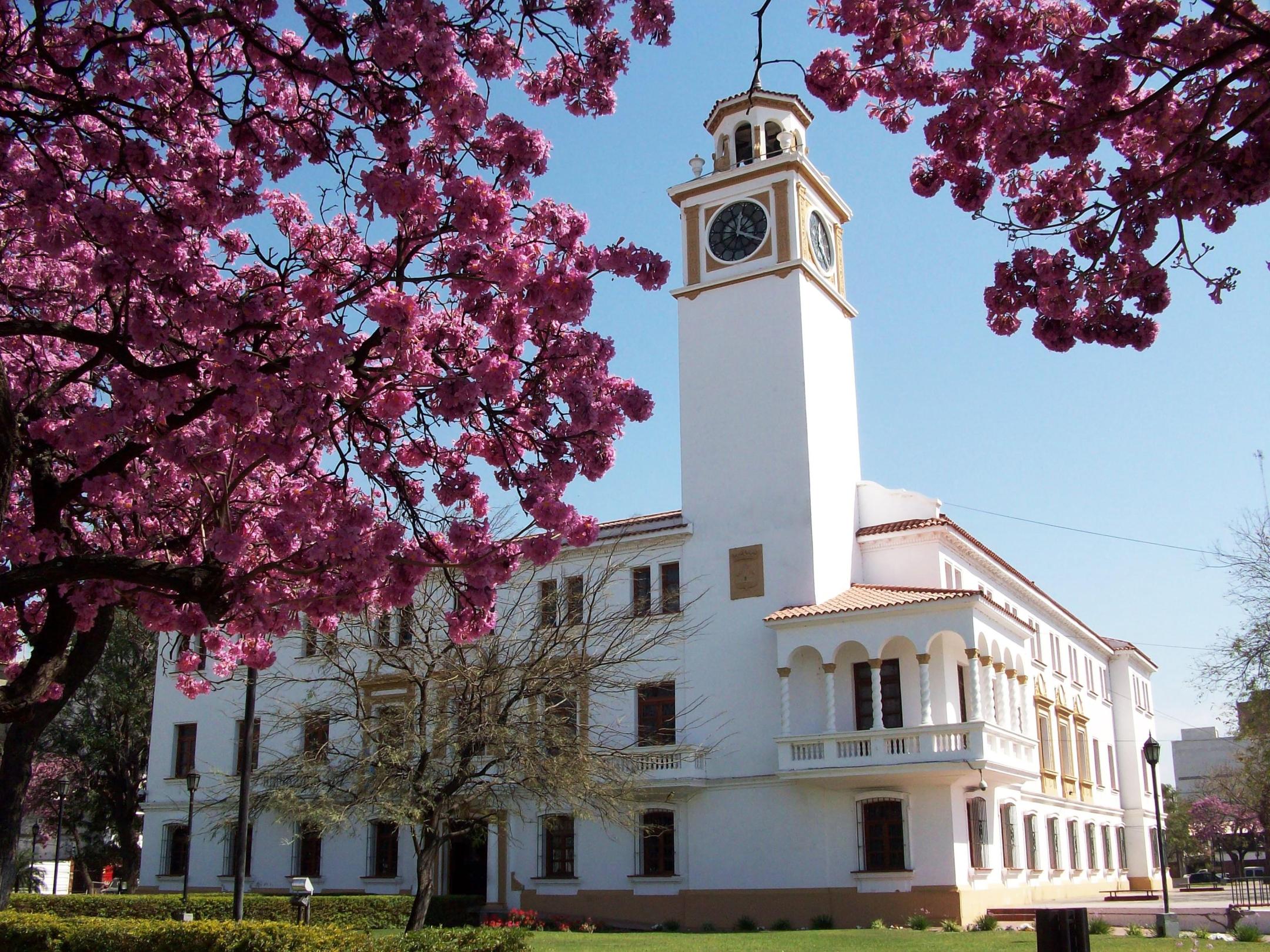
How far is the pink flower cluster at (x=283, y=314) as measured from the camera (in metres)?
7.51

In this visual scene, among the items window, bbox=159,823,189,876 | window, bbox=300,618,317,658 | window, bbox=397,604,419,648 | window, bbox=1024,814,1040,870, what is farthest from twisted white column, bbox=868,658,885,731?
window, bbox=159,823,189,876

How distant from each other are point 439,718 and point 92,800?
3028 centimetres

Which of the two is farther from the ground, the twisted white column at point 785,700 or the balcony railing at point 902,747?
the twisted white column at point 785,700

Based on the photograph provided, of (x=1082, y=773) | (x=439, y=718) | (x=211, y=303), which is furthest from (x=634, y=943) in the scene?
(x=1082, y=773)

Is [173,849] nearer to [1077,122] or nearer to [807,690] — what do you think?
[807,690]

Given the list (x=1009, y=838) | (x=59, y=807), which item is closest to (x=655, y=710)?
(x=1009, y=838)

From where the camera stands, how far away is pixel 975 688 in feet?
90.9

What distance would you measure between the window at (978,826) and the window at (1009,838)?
1.73 m

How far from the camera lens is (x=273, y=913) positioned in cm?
2858

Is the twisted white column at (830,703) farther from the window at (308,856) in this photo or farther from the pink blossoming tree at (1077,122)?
the pink blossoming tree at (1077,122)

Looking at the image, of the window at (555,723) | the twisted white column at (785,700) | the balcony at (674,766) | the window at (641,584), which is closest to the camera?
the window at (555,723)

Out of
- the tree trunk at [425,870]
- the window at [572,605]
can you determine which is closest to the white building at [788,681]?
the window at [572,605]

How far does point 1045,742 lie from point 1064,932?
32597 mm

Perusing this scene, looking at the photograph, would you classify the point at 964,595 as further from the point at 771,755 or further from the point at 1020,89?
the point at 1020,89
